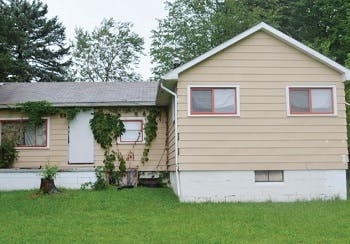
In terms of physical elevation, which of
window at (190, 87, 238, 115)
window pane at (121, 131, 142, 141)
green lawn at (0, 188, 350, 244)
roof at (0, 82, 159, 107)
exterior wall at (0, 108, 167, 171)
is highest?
roof at (0, 82, 159, 107)

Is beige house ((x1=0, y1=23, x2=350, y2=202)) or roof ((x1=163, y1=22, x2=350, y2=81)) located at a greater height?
roof ((x1=163, y1=22, x2=350, y2=81))

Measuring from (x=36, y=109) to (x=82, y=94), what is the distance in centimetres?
204

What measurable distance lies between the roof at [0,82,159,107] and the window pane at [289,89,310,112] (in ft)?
17.6

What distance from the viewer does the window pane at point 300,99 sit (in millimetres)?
13680

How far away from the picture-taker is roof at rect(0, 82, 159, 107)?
17328 mm

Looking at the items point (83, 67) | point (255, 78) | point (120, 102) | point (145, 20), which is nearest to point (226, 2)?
point (145, 20)

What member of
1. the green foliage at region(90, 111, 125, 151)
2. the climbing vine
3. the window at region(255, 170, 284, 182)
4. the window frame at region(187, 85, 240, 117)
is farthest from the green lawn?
the green foliage at region(90, 111, 125, 151)

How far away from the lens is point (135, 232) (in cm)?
882

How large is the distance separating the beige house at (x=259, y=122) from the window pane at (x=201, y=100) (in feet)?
0.09

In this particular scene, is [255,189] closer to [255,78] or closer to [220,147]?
[220,147]

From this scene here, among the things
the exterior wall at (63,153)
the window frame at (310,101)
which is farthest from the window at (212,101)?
the exterior wall at (63,153)

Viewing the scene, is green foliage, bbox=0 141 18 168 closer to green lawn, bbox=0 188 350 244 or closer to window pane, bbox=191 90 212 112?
green lawn, bbox=0 188 350 244

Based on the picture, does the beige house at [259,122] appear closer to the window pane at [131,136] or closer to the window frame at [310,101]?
the window frame at [310,101]

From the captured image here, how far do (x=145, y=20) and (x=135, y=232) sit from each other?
129ft
